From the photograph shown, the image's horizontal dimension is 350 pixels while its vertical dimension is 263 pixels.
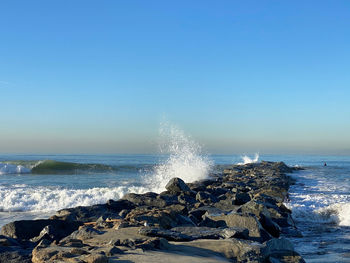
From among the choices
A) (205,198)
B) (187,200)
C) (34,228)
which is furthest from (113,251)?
(205,198)

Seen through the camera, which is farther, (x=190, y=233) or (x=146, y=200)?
(x=146, y=200)

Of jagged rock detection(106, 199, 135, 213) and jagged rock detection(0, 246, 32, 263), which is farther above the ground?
jagged rock detection(0, 246, 32, 263)

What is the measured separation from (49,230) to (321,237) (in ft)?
16.7

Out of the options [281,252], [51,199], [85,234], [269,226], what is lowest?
[51,199]

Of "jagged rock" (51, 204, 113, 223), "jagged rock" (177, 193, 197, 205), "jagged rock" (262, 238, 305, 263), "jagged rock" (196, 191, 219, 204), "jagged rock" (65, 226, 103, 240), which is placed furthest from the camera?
"jagged rock" (196, 191, 219, 204)

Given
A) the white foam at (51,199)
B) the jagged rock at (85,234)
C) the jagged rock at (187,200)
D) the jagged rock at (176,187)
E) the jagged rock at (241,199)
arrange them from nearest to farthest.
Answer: the jagged rock at (85,234) < the jagged rock at (241,199) < the jagged rock at (187,200) < the jagged rock at (176,187) < the white foam at (51,199)

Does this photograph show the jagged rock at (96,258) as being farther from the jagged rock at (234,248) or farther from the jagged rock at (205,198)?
the jagged rock at (205,198)

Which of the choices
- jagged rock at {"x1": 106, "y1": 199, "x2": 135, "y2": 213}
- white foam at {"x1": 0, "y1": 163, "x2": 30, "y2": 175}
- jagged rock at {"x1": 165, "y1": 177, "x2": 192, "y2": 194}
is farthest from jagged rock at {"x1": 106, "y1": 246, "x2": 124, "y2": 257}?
white foam at {"x1": 0, "y1": 163, "x2": 30, "y2": 175}

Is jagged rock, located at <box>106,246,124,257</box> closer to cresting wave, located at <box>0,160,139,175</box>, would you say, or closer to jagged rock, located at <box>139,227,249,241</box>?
jagged rock, located at <box>139,227,249,241</box>

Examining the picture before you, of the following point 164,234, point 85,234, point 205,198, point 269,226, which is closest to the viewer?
point 164,234

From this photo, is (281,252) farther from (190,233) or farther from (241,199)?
(241,199)

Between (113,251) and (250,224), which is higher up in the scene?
(113,251)

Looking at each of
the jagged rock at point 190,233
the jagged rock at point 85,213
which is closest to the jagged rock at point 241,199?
the jagged rock at point 85,213

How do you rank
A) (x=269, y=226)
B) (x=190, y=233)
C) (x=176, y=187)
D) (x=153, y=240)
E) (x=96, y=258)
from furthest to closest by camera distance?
(x=176, y=187) < (x=269, y=226) < (x=190, y=233) < (x=153, y=240) < (x=96, y=258)
